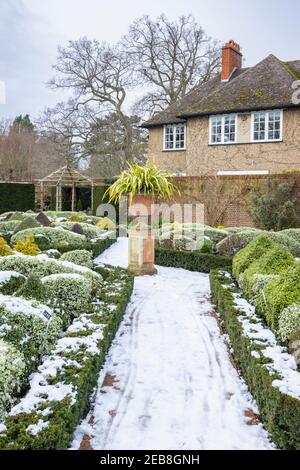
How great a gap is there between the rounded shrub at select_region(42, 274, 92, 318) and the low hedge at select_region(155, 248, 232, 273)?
477 centimetres

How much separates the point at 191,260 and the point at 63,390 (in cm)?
780

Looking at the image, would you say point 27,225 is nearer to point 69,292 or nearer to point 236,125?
point 69,292

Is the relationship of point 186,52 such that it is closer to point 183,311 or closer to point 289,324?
point 183,311

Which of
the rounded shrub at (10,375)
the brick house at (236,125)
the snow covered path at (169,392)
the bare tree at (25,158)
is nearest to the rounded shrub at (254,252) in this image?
the snow covered path at (169,392)

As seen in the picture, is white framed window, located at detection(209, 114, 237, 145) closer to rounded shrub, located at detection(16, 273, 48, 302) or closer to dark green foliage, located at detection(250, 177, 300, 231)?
dark green foliage, located at detection(250, 177, 300, 231)

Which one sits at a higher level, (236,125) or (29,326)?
(236,125)

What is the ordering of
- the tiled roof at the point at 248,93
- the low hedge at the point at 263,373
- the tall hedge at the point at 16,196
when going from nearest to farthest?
the low hedge at the point at 263,373 → the tiled roof at the point at 248,93 → the tall hedge at the point at 16,196

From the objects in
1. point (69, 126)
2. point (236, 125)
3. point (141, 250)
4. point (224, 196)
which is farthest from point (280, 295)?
point (69, 126)

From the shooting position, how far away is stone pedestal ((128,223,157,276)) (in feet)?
34.2

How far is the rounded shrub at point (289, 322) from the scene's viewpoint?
15.8 feet

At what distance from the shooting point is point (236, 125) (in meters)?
22.0

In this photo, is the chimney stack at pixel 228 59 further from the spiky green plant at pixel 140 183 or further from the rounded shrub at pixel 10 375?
the rounded shrub at pixel 10 375

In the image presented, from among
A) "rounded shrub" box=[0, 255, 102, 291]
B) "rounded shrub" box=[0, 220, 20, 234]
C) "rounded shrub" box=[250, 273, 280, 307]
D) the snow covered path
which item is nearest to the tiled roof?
"rounded shrub" box=[0, 220, 20, 234]

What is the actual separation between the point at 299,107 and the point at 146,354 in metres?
17.4
